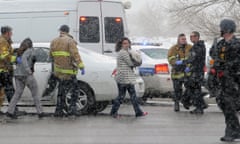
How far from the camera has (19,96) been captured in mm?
13297

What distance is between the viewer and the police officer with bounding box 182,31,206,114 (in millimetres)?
14797

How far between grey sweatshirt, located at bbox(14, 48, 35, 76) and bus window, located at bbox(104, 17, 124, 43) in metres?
5.47

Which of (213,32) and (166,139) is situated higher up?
(213,32)

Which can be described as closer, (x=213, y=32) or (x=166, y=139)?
(x=166, y=139)

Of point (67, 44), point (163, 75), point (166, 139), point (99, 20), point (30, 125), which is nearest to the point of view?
point (166, 139)

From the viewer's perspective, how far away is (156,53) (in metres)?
18.5

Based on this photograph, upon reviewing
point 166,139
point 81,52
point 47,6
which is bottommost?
point 166,139

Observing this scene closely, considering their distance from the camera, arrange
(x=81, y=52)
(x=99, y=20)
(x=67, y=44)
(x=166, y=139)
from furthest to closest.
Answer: (x=99, y=20) → (x=81, y=52) → (x=67, y=44) → (x=166, y=139)

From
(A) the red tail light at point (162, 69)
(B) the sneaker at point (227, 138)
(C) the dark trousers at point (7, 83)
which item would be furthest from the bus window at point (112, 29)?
(B) the sneaker at point (227, 138)

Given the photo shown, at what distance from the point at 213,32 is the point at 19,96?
73.7 feet

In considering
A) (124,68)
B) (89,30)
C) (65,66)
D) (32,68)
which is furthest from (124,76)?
(89,30)

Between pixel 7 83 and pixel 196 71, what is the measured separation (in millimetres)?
3848

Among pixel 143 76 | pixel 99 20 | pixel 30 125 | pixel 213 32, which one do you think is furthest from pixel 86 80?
pixel 213 32

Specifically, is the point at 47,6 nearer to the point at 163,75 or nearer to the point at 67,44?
the point at 163,75
